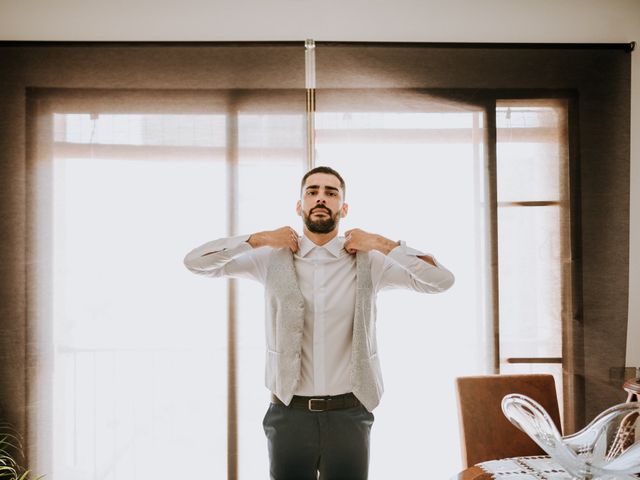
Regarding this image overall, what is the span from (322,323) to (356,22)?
1.64m

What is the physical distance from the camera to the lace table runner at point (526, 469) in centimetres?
129

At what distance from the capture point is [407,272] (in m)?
1.92

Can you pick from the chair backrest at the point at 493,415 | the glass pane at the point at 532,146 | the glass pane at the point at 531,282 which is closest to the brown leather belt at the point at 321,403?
the chair backrest at the point at 493,415

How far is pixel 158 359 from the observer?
235cm

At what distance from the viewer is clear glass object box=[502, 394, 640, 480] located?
1.15 m

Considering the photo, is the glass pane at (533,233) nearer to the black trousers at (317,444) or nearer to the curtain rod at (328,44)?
the curtain rod at (328,44)

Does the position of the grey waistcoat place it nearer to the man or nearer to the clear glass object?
the man

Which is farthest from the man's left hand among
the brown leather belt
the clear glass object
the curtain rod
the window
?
the curtain rod

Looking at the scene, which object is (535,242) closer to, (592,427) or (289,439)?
(592,427)

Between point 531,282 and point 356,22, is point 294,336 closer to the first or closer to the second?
point 531,282

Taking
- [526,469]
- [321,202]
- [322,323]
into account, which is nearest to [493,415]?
[526,469]

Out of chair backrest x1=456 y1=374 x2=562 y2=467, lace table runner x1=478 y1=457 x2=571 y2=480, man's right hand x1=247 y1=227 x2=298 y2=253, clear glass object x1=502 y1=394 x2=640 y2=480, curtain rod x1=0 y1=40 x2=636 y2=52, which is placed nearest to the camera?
clear glass object x1=502 y1=394 x2=640 y2=480

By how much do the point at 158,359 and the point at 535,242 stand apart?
2.12m

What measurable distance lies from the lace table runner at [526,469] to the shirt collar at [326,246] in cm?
95
